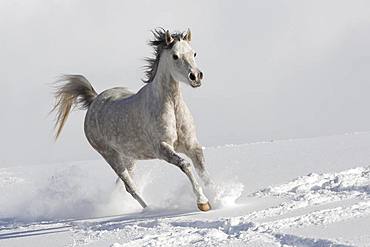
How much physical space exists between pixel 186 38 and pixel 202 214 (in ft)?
7.23

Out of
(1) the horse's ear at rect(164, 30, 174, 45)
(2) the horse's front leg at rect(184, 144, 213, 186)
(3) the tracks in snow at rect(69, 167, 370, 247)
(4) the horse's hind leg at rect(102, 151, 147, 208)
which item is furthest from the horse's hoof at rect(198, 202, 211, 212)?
(4) the horse's hind leg at rect(102, 151, 147, 208)

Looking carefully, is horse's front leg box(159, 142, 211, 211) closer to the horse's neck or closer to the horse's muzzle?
the horse's neck

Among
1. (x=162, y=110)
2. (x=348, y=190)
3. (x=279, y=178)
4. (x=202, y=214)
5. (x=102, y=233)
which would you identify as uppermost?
(x=279, y=178)

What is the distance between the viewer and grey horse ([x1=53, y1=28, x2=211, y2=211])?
20.1 ft

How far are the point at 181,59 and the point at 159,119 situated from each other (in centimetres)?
71

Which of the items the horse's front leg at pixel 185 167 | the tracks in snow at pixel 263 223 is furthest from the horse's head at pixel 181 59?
the tracks in snow at pixel 263 223

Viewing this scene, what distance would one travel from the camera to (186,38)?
6492 mm

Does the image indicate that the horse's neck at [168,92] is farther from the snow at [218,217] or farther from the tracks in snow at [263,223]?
the tracks in snow at [263,223]

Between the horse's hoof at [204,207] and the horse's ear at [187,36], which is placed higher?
the horse's ear at [187,36]

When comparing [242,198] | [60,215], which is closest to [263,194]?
[242,198]

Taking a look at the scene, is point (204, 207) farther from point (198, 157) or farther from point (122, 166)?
point (122, 166)

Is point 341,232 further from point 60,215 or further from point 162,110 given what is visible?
point 60,215

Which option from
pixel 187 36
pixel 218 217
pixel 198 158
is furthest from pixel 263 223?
pixel 187 36

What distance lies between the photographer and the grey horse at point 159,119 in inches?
241
